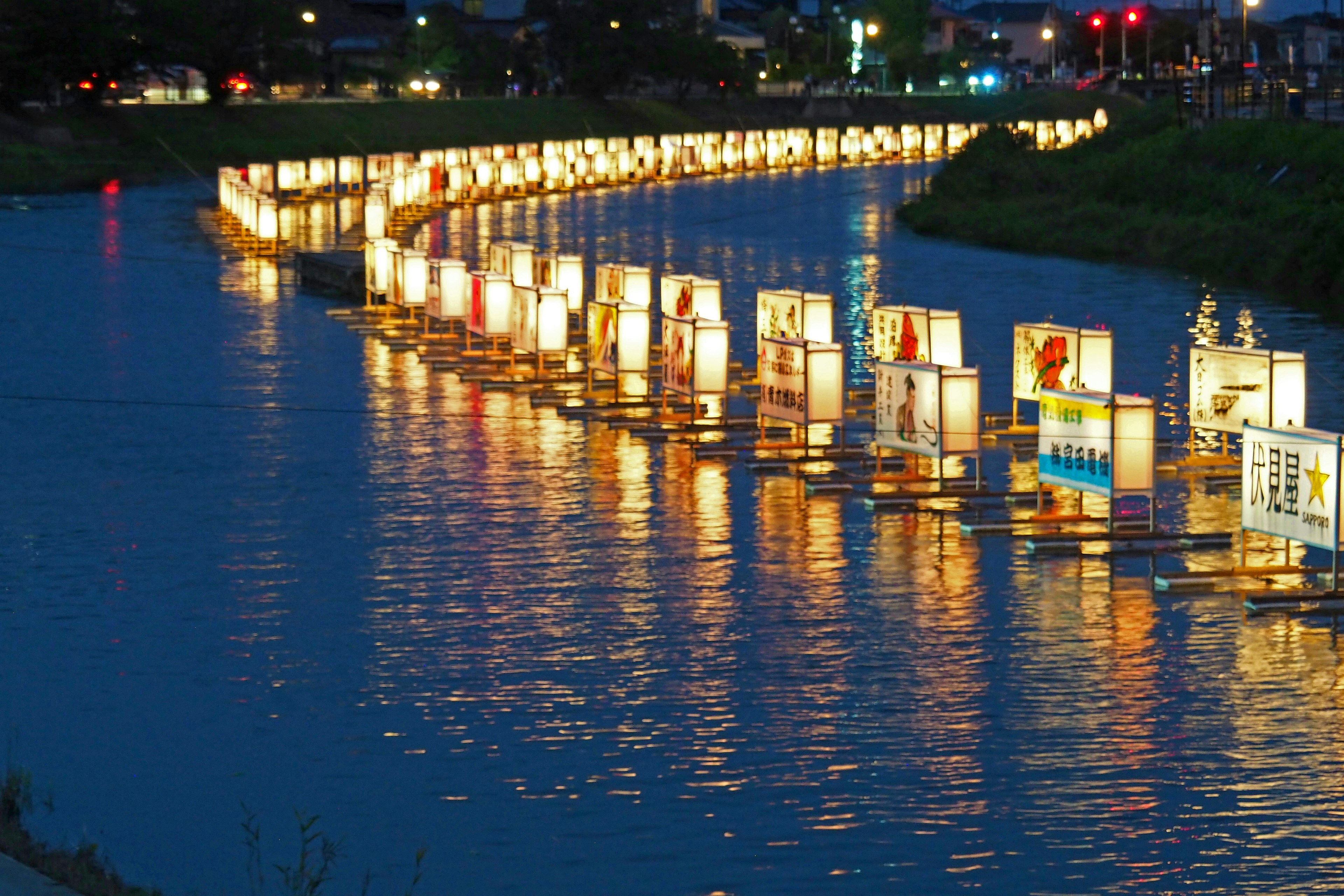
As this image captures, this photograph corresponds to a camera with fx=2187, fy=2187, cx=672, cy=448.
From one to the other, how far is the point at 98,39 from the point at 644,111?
1449 inches

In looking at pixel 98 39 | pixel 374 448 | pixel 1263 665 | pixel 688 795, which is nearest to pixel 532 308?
pixel 374 448

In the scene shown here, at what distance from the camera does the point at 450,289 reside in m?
34.3

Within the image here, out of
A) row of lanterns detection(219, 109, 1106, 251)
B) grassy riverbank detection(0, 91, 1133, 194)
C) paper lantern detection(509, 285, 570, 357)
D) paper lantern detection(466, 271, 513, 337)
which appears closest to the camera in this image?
paper lantern detection(509, 285, 570, 357)

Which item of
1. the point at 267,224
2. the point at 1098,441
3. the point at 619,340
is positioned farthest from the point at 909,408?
the point at 267,224

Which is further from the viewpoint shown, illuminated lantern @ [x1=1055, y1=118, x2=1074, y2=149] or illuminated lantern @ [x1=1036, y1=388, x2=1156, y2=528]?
illuminated lantern @ [x1=1055, y1=118, x2=1074, y2=149]

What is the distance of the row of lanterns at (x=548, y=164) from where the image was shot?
62375mm

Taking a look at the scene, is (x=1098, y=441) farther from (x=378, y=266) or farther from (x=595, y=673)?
(x=378, y=266)

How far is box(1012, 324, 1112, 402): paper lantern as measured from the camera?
23.2 m

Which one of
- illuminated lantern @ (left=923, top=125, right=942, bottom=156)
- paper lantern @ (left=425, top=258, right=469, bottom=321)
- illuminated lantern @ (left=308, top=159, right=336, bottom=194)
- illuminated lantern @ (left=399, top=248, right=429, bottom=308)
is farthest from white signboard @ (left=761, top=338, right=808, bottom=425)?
illuminated lantern @ (left=923, top=125, right=942, bottom=156)

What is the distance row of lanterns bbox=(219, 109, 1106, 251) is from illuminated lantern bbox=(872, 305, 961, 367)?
2249 cm

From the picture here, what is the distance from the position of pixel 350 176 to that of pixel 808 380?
5530cm

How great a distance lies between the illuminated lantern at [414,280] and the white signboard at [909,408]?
15.7 metres

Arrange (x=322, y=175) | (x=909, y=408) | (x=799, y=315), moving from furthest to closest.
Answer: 1. (x=322, y=175)
2. (x=799, y=315)
3. (x=909, y=408)

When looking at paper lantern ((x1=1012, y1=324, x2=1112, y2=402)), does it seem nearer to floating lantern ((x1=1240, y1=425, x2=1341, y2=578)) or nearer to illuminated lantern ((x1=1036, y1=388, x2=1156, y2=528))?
illuminated lantern ((x1=1036, y1=388, x2=1156, y2=528))
